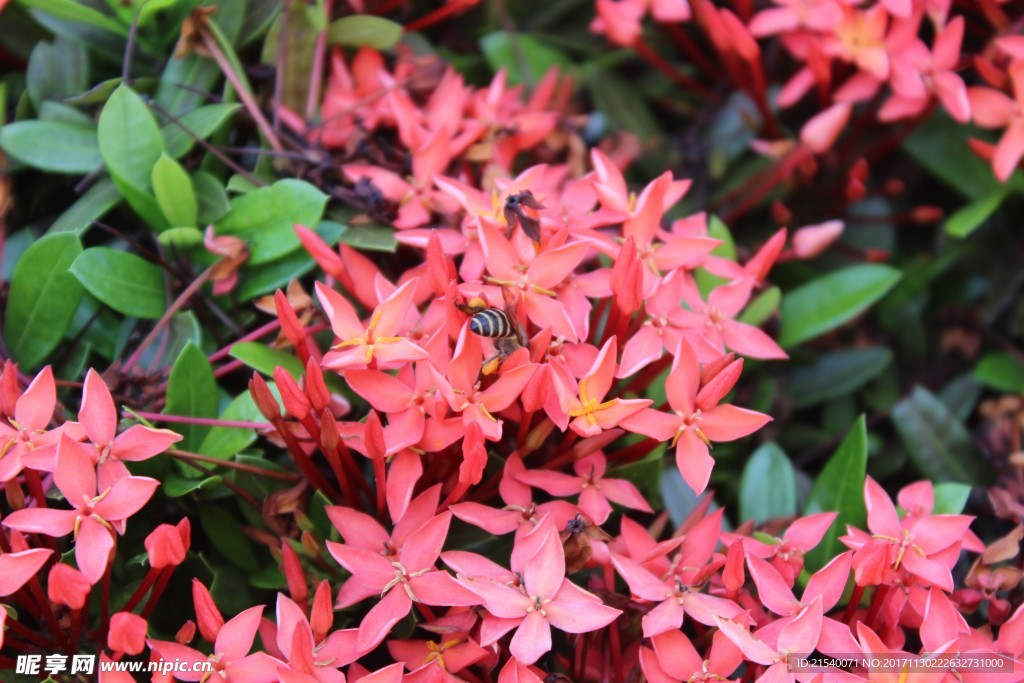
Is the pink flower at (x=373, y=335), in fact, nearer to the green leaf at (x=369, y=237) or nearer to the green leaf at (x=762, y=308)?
the green leaf at (x=369, y=237)

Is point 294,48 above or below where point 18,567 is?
above

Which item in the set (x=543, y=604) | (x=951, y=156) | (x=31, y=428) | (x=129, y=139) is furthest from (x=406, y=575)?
(x=951, y=156)

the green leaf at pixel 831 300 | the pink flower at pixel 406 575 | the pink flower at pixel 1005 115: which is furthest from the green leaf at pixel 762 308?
the pink flower at pixel 406 575

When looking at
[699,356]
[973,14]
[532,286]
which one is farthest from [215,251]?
[973,14]

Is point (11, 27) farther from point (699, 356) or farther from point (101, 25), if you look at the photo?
point (699, 356)

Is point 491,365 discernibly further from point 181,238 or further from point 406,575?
point 181,238
